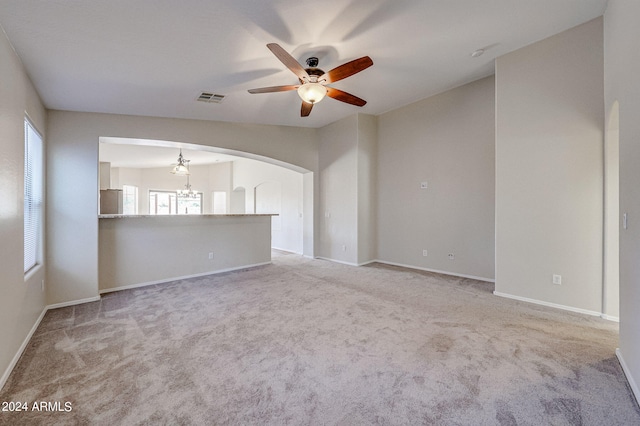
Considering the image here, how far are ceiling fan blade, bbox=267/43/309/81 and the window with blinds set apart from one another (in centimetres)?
264

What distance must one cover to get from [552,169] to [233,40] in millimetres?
3779

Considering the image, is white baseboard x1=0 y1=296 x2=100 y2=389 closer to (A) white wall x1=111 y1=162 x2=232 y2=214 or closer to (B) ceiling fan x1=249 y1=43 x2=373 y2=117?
(B) ceiling fan x1=249 y1=43 x2=373 y2=117

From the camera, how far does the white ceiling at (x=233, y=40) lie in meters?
2.27

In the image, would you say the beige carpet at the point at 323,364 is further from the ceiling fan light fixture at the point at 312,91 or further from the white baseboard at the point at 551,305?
the ceiling fan light fixture at the point at 312,91

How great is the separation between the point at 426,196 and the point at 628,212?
3.26 m

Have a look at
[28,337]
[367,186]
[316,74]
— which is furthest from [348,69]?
[28,337]

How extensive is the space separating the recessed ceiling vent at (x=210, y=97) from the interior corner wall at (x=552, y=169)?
378 cm

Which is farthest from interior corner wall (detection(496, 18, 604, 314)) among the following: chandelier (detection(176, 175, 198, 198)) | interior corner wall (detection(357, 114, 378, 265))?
chandelier (detection(176, 175, 198, 198))

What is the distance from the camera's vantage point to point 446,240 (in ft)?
16.2

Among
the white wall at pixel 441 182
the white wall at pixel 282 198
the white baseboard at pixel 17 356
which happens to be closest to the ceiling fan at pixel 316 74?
the white wall at pixel 441 182

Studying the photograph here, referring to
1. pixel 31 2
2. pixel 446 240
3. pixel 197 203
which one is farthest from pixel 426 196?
pixel 197 203

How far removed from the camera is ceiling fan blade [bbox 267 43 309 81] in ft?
7.78

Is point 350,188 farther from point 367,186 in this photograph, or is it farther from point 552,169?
point 552,169

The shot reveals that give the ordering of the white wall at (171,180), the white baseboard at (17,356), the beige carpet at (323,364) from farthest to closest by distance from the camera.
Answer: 1. the white wall at (171,180)
2. the white baseboard at (17,356)
3. the beige carpet at (323,364)
